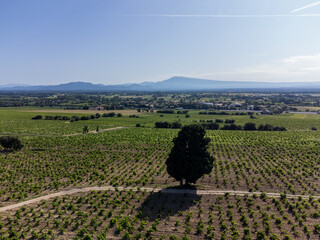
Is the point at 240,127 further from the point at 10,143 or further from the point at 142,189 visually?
the point at 10,143

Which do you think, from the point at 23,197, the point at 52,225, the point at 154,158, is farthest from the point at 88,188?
the point at 154,158

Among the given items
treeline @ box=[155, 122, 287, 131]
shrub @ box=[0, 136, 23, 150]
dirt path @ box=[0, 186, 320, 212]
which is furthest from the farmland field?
treeline @ box=[155, 122, 287, 131]

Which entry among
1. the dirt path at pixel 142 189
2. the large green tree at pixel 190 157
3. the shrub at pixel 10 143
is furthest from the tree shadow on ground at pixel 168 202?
the shrub at pixel 10 143

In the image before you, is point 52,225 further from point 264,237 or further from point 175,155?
point 264,237

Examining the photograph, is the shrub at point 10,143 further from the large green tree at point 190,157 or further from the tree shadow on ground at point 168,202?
the large green tree at point 190,157

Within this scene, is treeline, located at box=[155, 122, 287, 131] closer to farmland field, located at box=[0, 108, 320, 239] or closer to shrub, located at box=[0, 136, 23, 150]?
farmland field, located at box=[0, 108, 320, 239]
